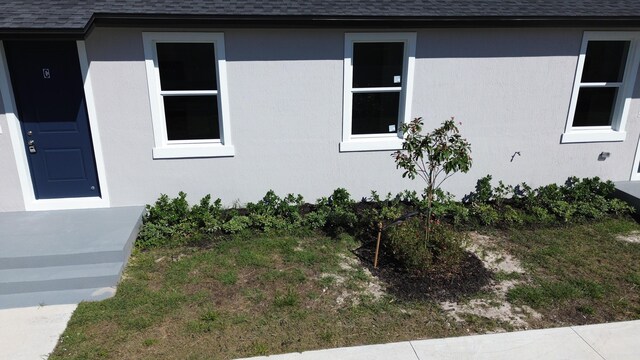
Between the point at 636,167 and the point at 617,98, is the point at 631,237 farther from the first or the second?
the point at 617,98

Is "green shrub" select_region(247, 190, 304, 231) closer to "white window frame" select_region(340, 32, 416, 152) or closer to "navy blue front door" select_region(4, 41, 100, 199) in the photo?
"white window frame" select_region(340, 32, 416, 152)

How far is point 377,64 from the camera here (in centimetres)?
673

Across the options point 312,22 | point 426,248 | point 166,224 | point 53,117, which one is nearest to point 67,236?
point 166,224

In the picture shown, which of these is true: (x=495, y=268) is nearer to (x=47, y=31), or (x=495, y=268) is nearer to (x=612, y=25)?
(x=612, y=25)

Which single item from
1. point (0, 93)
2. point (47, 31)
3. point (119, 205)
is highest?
point (47, 31)

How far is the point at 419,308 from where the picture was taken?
4691 mm

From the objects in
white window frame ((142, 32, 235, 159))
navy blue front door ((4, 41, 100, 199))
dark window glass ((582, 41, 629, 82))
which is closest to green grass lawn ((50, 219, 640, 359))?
white window frame ((142, 32, 235, 159))

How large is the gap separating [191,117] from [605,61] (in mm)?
6793

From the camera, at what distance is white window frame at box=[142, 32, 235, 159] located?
602 cm

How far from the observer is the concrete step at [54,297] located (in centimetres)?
471

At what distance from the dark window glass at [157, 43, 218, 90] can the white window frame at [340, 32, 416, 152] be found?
76.6 inches

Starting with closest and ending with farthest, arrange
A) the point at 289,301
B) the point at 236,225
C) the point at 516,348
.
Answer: the point at 516,348 → the point at 289,301 → the point at 236,225

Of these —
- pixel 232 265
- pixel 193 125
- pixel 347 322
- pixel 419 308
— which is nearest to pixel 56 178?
pixel 193 125

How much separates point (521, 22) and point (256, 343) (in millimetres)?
5662
